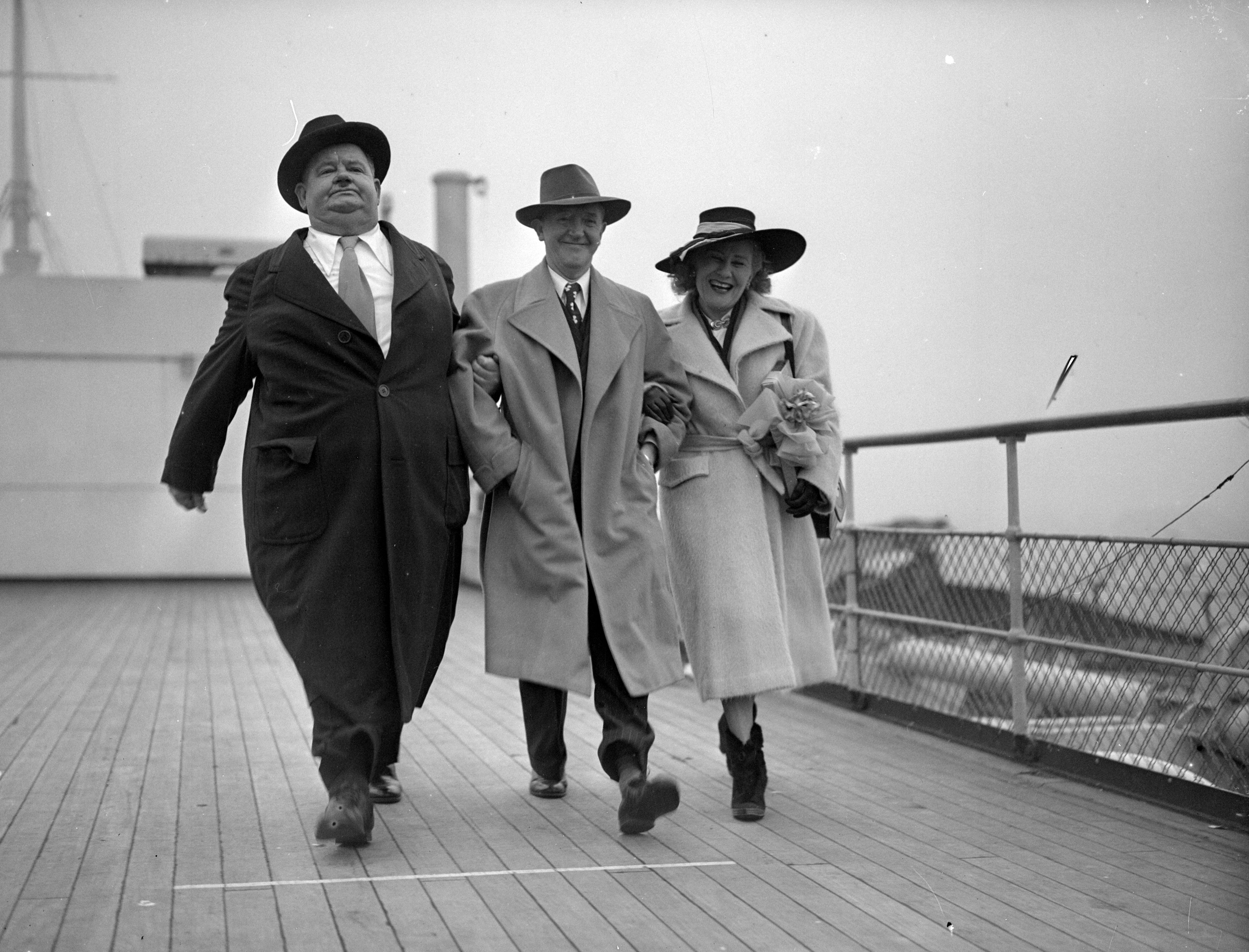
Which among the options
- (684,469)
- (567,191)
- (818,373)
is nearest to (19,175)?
(567,191)

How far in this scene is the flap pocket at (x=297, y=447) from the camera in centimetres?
367

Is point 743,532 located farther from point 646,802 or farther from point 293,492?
point 293,492

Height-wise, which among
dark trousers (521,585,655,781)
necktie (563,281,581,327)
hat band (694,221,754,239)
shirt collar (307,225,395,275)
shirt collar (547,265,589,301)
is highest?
hat band (694,221,754,239)

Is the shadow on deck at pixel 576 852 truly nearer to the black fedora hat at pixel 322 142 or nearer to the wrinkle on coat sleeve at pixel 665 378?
the wrinkle on coat sleeve at pixel 665 378

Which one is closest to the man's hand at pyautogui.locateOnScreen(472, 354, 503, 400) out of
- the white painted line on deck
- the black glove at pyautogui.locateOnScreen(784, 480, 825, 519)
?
the black glove at pyautogui.locateOnScreen(784, 480, 825, 519)

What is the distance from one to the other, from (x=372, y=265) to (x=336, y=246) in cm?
11

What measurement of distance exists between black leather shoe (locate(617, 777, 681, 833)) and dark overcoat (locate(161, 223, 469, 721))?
2.03ft

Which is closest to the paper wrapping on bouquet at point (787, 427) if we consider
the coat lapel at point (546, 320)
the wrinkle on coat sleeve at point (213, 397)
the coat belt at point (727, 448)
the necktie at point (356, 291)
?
the coat belt at point (727, 448)

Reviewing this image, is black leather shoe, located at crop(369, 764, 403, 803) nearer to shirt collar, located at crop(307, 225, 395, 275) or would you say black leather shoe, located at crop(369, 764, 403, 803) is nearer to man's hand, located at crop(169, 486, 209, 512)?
man's hand, located at crop(169, 486, 209, 512)

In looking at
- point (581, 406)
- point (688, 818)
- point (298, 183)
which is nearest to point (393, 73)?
point (298, 183)

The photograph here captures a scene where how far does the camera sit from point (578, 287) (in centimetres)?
413

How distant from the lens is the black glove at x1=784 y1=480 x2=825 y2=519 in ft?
13.5

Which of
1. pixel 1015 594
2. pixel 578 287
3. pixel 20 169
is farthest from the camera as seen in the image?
pixel 20 169

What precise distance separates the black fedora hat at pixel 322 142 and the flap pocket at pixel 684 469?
1211mm
